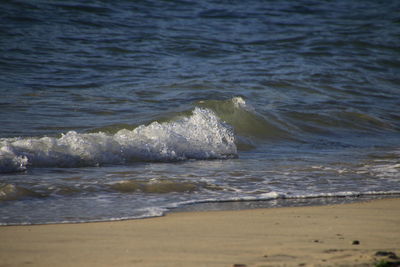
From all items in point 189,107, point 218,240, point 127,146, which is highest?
point 189,107

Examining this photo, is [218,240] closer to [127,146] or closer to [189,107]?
[127,146]

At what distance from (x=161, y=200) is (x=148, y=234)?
118 cm

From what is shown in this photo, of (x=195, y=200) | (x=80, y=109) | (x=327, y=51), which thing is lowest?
(x=195, y=200)

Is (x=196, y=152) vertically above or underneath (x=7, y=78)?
underneath

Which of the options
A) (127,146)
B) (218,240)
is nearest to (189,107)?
(127,146)

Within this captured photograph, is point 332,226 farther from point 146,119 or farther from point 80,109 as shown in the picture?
point 80,109

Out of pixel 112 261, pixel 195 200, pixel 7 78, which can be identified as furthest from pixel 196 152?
pixel 7 78

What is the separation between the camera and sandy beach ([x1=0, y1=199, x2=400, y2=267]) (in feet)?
8.95

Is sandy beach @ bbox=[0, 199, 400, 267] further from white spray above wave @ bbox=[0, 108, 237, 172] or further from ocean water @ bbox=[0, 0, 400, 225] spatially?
white spray above wave @ bbox=[0, 108, 237, 172]

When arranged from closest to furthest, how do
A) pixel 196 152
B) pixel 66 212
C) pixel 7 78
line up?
pixel 66 212 < pixel 196 152 < pixel 7 78

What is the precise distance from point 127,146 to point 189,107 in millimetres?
2629

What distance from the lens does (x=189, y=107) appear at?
350 inches

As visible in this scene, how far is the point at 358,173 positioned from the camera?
18.6ft

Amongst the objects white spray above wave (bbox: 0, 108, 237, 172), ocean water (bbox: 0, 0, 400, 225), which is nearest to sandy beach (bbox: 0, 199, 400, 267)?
ocean water (bbox: 0, 0, 400, 225)
